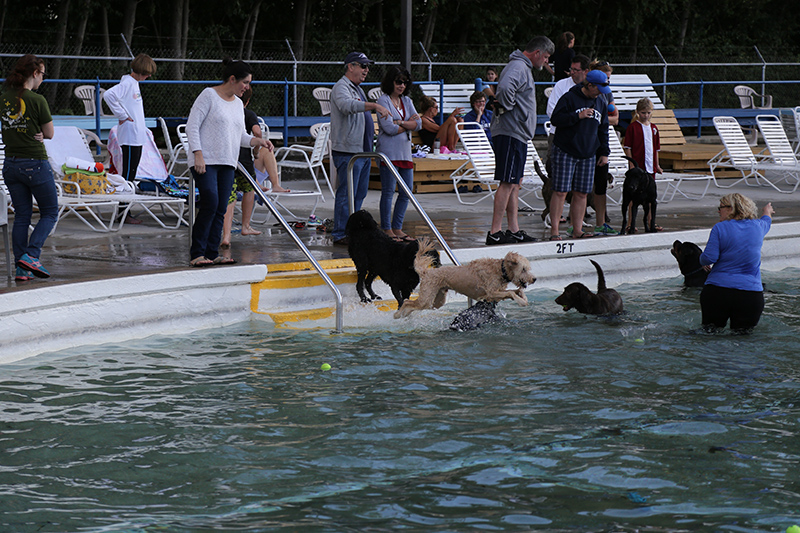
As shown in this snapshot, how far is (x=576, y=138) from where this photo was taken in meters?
9.09

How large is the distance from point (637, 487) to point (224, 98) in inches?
180

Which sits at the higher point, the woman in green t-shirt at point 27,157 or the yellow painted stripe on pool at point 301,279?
the woman in green t-shirt at point 27,157

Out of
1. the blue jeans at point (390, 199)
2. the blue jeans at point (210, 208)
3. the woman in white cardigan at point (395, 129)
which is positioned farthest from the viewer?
the blue jeans at point (390, 199)

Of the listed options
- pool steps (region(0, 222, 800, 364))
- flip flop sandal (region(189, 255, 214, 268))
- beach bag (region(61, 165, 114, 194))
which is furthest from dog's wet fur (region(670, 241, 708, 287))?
beach bag (region(61, 165, 114, 194))

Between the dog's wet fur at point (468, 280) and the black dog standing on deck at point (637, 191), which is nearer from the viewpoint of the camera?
the dog's wet fur at point (468, 280)

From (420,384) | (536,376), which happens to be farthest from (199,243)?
(536,376)

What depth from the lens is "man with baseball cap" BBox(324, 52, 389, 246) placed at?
27.6 ft

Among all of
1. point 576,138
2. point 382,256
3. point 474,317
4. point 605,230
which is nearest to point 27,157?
point 382,256

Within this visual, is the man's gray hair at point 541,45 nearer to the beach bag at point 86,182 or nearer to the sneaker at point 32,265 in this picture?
the beach bag at point 86,182

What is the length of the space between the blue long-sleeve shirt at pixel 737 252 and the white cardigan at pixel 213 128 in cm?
375

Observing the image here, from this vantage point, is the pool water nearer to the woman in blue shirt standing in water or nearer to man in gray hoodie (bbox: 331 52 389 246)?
the woman in blue shirt standing in water

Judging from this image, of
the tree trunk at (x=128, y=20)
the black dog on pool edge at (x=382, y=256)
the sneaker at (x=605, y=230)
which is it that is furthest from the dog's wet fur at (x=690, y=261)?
the tree trunk at (x=128, y=20)

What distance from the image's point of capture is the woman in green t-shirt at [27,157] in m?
6.88

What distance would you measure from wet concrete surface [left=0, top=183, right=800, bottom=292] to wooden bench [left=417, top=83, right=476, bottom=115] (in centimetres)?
399
